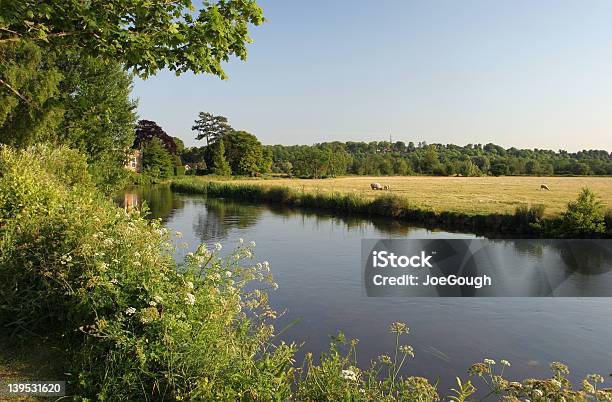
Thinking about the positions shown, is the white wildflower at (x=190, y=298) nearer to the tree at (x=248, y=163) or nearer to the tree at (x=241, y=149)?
the tree at (x=248, y=163)

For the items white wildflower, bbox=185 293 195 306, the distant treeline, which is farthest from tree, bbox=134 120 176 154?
white wildflower, bbox=185 293 195 306

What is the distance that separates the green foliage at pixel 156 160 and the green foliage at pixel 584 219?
55.6m

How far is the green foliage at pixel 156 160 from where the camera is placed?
216ft

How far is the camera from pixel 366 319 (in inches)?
372

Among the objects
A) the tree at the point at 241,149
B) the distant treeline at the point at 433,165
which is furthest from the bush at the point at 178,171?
the distant treeline at the point at 433,165

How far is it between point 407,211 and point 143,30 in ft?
77.3

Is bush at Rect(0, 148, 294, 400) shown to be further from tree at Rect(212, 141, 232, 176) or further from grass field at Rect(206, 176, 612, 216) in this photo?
tree at Rect(212, 141, 232, 176)

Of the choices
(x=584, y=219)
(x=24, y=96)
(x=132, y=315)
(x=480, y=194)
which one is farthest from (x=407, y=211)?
(x=132, y=315)

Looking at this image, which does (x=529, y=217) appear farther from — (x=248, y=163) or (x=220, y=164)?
(x=248, y=163)

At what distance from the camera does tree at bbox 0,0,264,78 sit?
4.59 m

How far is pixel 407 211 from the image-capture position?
27078mm

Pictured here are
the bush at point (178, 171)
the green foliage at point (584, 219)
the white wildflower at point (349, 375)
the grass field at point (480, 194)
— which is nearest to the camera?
the white wildflower at point (349, 375)

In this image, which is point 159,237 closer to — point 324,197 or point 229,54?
point 229,54

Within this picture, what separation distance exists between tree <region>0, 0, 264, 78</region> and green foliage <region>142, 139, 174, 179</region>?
205 ft
